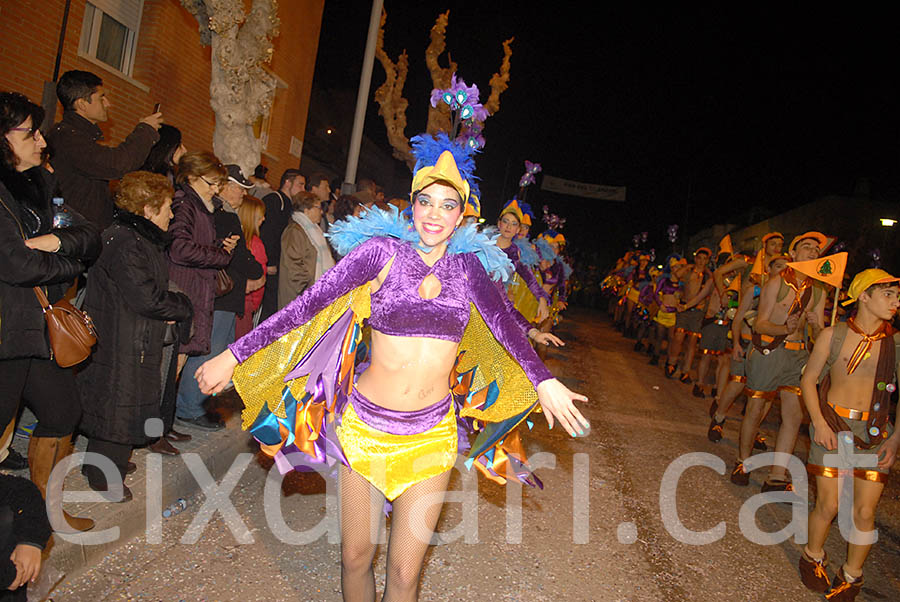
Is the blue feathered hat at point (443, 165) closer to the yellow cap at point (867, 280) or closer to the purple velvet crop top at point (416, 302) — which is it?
the purple velvet crop top at point (416, 302)

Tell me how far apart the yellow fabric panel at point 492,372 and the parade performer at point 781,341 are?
3933 mm

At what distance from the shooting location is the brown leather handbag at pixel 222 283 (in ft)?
16.3

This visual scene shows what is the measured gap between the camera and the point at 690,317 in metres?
12.0

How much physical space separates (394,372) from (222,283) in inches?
114

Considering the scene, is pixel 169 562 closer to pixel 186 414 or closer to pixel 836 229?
pixel 186 414

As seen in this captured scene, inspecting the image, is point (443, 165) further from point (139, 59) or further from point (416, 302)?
point (139, 59)

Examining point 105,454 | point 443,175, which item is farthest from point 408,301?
point 105,454

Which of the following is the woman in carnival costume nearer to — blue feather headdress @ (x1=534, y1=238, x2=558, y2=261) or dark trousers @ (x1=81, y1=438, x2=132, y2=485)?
dark trousers @ (x1=81, y1=438, x2=132, y2=485)

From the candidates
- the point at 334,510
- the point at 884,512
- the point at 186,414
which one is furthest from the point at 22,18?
the point at 884,512

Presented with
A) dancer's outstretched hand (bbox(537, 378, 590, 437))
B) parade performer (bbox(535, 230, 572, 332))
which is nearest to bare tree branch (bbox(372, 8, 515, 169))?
parade performer (bbox(535, 230, 572, 332))

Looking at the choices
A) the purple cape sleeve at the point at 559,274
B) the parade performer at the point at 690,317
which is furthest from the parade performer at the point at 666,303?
the purple cape sleeve at the point at 559,274

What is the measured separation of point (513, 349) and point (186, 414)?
11.4 feet

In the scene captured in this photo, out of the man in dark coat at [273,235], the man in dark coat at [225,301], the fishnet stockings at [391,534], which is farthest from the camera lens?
the man in dark coat at [273,235]

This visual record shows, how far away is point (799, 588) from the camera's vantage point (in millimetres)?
4027
